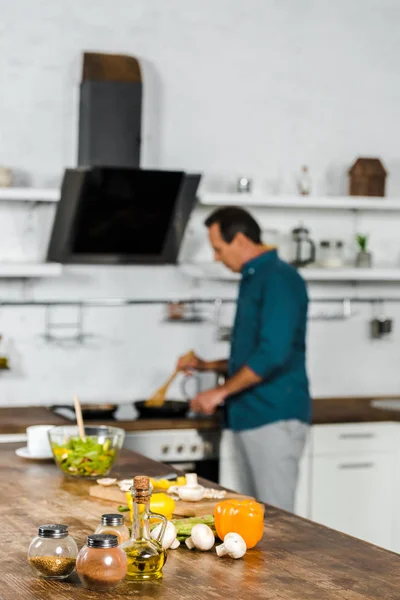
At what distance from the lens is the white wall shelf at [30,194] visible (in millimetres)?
4719

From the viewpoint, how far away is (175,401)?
4992 millimetres

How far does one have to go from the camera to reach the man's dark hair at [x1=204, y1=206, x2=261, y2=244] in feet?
14.0

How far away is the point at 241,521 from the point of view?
2197 millimetres

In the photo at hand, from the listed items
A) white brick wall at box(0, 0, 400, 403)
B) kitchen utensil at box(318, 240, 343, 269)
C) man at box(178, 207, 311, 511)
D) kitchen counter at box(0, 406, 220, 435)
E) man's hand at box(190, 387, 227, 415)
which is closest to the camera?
man at box(178, 207, 311, 511)

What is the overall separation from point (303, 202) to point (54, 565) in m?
3.52

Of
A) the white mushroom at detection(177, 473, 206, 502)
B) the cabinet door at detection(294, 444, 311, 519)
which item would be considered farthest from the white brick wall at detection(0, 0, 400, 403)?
the white mushroom at detection(177, 473, 206, 502)

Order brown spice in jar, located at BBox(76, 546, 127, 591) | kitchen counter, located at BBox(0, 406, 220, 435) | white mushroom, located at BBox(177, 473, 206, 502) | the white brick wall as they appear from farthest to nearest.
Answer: the white brick wall → kitchen counter, located at BBox(0, 406, 220, 435) → white mushroom, located at BBox(177, 473, 206, 502) → brown spice in jar, located at BBox(76, 546, 127, 591)

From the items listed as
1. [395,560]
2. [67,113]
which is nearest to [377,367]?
[67,113]

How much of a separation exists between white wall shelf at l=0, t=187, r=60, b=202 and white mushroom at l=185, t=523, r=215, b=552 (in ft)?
9.27

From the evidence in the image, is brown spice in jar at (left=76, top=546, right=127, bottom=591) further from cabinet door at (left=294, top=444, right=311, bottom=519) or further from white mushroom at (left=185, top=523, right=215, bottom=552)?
Result: cabinet door at (left=294, top=444, right=311, bottom=519)

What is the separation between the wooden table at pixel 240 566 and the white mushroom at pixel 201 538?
Answer: 0.06 feet

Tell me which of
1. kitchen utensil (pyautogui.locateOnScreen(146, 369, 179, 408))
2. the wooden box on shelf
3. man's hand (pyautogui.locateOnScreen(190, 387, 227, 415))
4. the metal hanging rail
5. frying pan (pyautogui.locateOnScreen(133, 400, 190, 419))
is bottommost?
frying pan (pyautogui.locateOnScreen(133, 400, 190, 419))

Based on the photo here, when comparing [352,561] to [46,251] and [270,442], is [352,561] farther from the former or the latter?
[46,251]

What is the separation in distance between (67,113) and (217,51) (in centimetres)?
87
